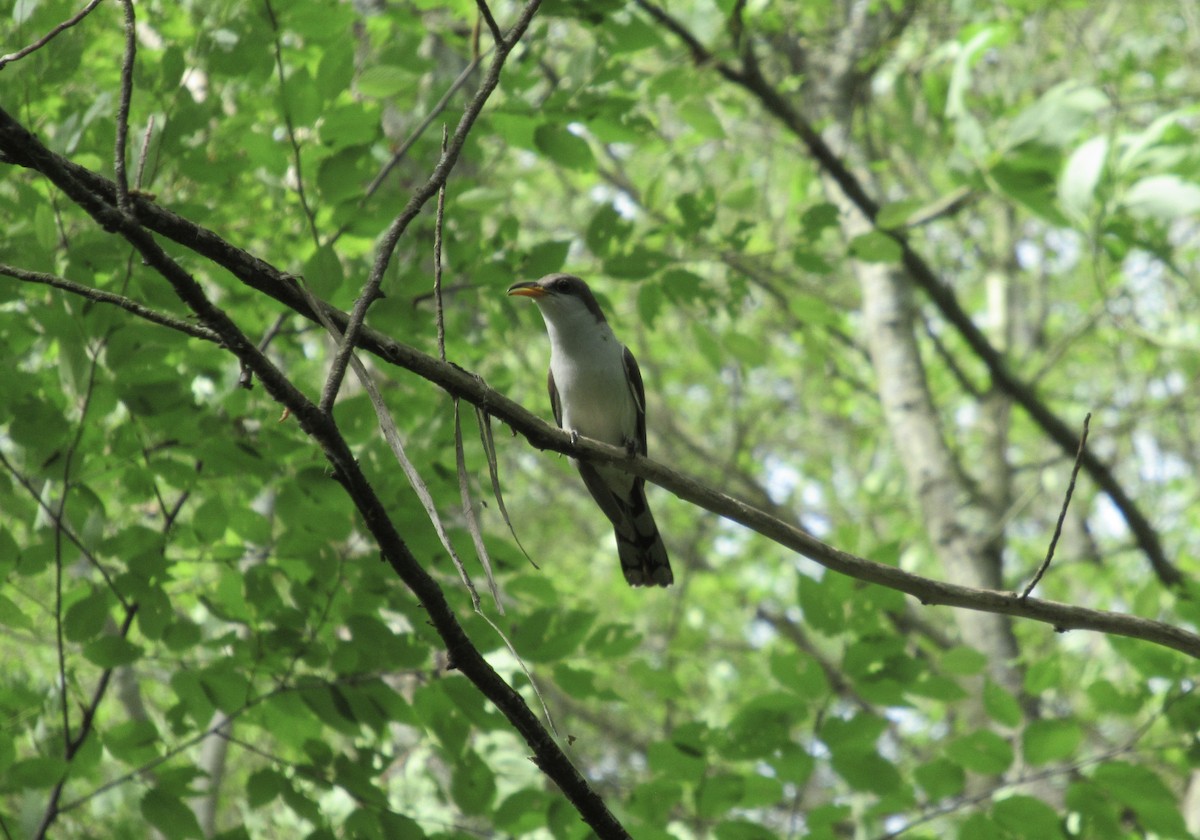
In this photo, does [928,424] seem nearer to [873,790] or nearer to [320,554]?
[873,790]

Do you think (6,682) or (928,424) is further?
(928,424)

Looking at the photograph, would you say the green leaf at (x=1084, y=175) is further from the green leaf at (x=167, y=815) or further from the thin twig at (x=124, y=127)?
the green leaf at (x=167, y=815)

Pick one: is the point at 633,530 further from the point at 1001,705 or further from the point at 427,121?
the point at 427,121

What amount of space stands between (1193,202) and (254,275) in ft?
13.6

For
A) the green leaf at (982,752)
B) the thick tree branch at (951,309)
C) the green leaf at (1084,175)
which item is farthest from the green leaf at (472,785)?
the thick tree branch at (951,309)

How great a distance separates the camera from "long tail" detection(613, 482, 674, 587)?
520cm

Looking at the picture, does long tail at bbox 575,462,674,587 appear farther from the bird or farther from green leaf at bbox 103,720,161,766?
green leaf at bbox 103,720,161,766

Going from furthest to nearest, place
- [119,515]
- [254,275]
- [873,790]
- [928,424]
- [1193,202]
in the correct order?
1. [928,424]
2. [119,515]
3. [1193,202]
4. [873,790]
5. [254,275]

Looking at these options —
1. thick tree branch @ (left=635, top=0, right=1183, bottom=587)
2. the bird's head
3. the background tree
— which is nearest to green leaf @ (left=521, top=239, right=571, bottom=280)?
the background tree

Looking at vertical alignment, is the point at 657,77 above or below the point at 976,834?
above

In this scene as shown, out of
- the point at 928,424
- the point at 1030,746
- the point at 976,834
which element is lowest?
the point at 976,834

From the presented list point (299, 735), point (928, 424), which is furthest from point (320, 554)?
point (928, 424)

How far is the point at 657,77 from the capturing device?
4.80 meters

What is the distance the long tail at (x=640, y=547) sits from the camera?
5.20 m
